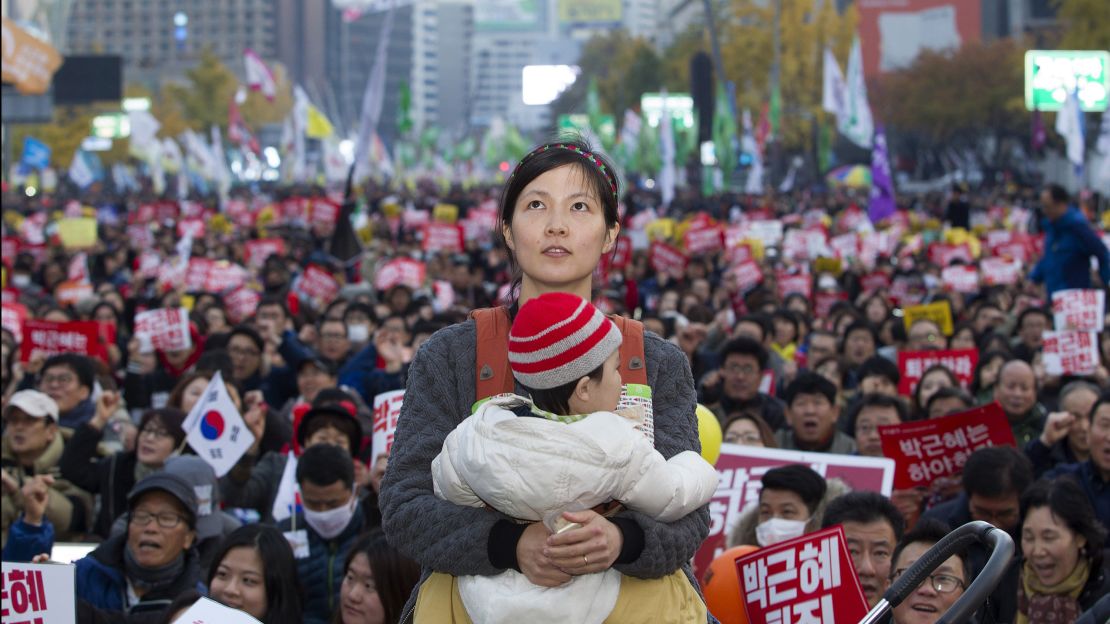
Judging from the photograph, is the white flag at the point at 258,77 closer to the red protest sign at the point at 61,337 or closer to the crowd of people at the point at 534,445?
the crowd of people at the point at 534,445

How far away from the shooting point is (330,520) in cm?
604

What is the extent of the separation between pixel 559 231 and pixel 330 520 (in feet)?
10.7

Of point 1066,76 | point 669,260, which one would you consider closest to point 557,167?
point 669,260

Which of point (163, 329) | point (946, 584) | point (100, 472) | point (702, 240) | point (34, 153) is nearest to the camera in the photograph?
point (946, 584)

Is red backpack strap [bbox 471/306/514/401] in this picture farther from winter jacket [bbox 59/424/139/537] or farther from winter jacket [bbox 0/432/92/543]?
winter jacket [bbox 59/424/139/537]

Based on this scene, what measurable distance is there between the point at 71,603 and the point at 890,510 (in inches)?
101

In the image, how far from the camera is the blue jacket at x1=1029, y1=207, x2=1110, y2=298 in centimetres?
1232

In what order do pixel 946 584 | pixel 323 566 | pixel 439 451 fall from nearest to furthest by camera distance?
pixel 439 451
pixel 946 584
pixel 323 566

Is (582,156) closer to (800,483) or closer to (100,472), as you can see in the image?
(800,483)

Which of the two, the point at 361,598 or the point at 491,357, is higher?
the point at 491,357

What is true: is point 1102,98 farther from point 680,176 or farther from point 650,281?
point 680,176

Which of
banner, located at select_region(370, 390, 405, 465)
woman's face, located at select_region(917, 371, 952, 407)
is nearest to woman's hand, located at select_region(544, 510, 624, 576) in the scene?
banner, located at select_region(370, 390, 405, 465)

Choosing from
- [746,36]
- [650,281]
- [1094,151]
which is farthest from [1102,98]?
[650,281]

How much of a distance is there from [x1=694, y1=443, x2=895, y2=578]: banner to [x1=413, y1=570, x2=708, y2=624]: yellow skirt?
336 centimetres
